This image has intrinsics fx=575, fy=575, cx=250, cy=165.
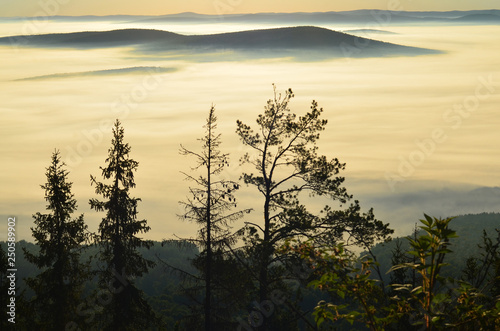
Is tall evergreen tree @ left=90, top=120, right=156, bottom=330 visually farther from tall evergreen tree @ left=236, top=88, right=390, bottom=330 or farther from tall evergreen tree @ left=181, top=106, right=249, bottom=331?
tall evergreen tree @ left=236, top=88, right=390, bottom=330

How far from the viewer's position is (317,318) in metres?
5.62

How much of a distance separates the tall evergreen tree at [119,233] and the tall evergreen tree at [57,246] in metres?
0.86

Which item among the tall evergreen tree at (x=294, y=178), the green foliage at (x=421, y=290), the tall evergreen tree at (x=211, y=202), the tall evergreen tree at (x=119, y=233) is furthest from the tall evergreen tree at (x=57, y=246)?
the green foliage at (x=421, y=290)

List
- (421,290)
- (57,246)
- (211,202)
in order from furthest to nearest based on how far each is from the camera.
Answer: (211,202) < (57,246) < (421,290)

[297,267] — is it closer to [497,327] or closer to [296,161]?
[296,161]

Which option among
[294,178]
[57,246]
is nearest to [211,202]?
[294,178]

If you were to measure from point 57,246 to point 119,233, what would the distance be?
221cm

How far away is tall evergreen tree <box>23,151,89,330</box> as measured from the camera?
20547 mm

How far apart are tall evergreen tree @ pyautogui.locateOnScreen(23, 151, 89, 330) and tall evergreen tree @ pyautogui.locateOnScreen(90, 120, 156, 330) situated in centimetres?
86

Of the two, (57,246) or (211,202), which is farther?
(211,202)

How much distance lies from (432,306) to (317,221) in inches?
634

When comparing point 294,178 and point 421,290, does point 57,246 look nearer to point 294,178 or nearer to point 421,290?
point 294,178

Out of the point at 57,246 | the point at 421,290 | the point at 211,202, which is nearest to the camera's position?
the point at 421,290

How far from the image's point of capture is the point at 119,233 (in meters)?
21.3
